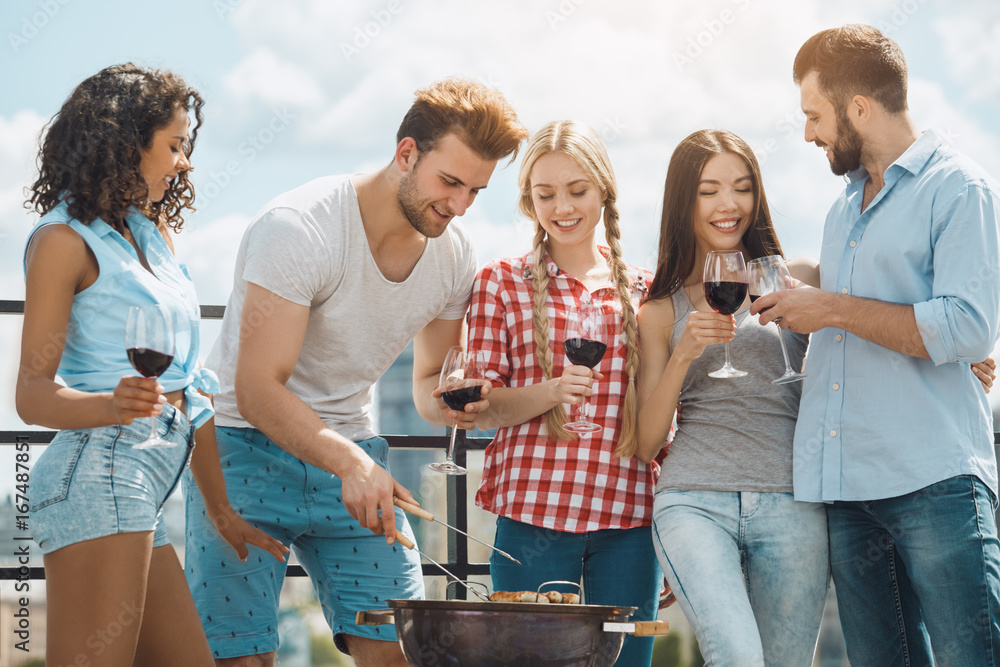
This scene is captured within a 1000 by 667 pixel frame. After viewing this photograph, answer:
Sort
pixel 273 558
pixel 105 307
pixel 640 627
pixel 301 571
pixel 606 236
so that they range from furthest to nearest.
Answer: pixel 301 571 < pixel 606 236 < pixel 273 558 < pixel 105 307 < pixel 640 627

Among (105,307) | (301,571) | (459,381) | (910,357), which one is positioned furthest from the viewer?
(301,571)

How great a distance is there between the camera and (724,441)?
2.20 metres

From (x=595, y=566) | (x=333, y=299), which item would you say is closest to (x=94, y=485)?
(x=333, y=299)

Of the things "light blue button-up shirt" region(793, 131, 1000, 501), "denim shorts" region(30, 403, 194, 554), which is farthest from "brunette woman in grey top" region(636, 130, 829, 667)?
"denim shorts" region(30, 403, 194, 554)

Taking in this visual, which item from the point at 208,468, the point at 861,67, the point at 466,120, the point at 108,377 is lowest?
the point at 208,468

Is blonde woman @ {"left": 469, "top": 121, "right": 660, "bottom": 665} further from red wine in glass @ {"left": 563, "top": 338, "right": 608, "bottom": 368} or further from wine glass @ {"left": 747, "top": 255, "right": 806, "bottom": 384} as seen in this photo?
wine glass @ {"left": 747, "top": 255, "right": 806, "bottom": 384}

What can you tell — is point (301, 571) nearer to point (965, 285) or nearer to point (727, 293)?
point (727, 293)

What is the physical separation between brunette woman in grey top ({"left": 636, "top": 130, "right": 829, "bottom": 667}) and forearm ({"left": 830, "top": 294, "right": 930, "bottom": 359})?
25 centimetres

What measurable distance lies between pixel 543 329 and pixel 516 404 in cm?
23

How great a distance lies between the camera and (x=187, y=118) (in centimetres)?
200

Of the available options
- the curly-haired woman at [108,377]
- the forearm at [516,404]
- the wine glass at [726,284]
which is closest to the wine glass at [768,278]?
the wine glass at [726,284]

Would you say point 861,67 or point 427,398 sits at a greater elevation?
point 861,67

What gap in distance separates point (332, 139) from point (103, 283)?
56.7 meters

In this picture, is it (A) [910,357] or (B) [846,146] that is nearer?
(A) [910,357]
